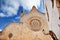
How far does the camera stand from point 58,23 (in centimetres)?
576

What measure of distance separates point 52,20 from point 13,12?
110cm

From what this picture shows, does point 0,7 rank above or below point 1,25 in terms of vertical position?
above

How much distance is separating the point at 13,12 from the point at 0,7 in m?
0.38

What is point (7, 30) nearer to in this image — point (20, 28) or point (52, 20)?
point (20, 28)

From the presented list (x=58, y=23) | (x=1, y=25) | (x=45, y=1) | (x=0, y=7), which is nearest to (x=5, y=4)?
(x=0, y=7)

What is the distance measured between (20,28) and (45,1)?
103 centimetres

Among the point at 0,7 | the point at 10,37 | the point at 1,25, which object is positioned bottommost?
the point at 10,37

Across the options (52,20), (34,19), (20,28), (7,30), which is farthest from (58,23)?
(7,30)

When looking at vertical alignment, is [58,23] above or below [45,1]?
below

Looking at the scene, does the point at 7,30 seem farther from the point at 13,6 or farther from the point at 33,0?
the point at 33,0

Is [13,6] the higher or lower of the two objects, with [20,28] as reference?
higher

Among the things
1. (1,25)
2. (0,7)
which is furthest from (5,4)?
(1,25)

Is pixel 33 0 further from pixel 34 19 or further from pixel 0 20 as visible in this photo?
pixel 0 20

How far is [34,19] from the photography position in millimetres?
5672
